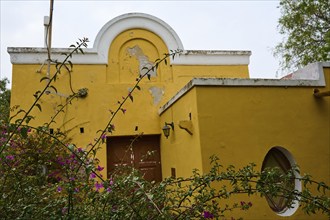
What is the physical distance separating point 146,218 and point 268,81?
12.4 ft

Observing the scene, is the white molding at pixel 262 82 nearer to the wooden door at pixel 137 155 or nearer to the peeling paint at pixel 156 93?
the peeling paint at pixel 156 93

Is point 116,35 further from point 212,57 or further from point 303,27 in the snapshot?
point 303,27

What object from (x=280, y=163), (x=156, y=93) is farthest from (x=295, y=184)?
(x=156, y=93)

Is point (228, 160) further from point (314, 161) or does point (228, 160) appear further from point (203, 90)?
point (314, 161)

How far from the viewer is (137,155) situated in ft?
23.2

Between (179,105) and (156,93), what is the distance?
7.00 ft

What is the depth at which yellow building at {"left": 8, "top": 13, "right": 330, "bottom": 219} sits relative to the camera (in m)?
4.35

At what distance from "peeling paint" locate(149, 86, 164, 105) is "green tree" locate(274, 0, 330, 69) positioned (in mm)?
8358

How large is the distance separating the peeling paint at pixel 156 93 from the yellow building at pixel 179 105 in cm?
3

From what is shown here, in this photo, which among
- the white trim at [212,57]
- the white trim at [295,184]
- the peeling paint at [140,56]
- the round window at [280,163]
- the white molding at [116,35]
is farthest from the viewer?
the white trim at [212,57]

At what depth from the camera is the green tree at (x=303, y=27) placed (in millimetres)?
12070

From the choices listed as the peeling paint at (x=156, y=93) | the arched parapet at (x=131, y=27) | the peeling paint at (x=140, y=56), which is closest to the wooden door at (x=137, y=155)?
the peeling paint at (x=156, y=93)

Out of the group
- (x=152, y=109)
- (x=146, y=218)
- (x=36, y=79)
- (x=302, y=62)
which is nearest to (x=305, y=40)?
(x=302, y=62)

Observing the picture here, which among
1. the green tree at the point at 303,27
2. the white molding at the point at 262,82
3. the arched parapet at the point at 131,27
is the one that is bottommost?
the white molding at the point at 262,82
